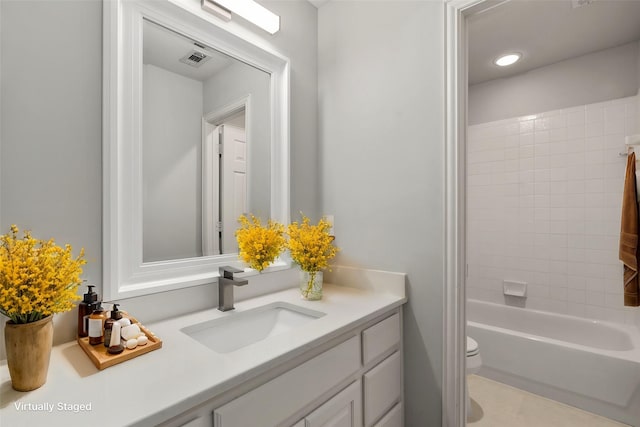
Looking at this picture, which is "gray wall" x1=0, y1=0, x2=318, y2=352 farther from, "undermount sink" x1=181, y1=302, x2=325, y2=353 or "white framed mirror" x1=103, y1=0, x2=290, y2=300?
"undermount sink" x1=181, y1=302, x2=325, y2=353

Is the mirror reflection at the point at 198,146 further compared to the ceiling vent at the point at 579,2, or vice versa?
the ceiling vent at the point at 579,2

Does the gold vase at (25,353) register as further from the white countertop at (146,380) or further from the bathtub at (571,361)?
the bathtub at (571,361)

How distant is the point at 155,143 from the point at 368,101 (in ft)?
3.36

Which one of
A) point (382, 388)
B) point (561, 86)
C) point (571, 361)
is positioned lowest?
point (571, 361)

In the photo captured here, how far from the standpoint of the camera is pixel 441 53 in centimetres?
134

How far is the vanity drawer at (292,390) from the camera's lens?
0.74m

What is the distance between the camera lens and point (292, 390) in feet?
2.86

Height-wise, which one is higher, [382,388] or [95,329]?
[95,329]

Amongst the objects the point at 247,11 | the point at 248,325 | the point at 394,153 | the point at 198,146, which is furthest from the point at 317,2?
the point at 248,325

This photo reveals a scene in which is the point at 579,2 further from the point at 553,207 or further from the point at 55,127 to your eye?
the point at 55,127

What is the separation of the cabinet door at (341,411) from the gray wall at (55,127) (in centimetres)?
65

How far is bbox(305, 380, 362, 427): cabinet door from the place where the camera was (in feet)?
3.10

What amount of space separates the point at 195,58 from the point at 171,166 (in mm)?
469

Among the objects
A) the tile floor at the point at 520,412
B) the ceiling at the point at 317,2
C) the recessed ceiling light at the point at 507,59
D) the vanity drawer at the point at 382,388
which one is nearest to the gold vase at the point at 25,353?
the vanity drawer at the point at 382,388
